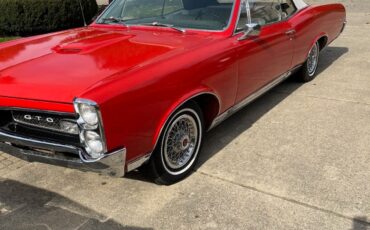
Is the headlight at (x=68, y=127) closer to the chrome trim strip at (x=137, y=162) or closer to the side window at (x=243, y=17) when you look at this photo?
the chrome trim strip at (x=137, y=162)

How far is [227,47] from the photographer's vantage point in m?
3.75

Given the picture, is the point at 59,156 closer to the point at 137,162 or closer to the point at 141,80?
the point at 137,162

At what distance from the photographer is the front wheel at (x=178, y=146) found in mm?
3287

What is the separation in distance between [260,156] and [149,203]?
1196 mm

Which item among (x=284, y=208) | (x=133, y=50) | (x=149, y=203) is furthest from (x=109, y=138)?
(x=284, y=208)

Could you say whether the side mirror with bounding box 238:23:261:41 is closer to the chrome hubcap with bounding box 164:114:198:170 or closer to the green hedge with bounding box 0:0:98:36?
the chrome hubcap with bounding box 164:114:198:170

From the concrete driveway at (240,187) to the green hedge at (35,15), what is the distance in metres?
6.45

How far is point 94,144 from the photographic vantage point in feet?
9.14

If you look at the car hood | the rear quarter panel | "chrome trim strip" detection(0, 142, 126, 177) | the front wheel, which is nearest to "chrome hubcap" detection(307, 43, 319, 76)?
the rear quarter panel

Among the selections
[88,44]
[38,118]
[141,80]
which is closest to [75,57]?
[88,44]

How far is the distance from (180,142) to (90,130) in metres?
0.98

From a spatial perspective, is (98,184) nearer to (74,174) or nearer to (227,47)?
(74,174)

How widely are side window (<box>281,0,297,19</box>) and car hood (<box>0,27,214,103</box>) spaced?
1.56 metres

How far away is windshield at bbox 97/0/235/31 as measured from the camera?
4031 mm
